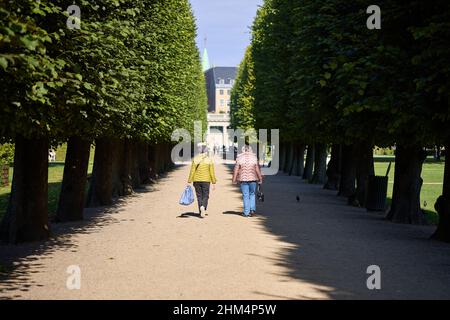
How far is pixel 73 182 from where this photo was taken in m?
19.1

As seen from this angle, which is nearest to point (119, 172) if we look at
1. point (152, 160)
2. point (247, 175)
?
point (247, 175)

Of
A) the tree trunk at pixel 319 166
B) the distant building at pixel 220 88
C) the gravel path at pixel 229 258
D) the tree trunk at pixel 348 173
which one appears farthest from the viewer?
the distant building at pixel 220 88

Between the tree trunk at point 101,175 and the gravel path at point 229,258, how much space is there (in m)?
2.46

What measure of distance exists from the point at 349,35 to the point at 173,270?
8.29 meters

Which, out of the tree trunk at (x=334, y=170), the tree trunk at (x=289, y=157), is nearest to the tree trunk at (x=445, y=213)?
the tree trunk at (x=334, y=170)

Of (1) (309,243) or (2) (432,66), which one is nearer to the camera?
(2) (432,66)

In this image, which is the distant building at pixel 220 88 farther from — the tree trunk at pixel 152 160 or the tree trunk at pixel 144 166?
the tree trunk at pixel 144 166

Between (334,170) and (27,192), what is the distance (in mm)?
22977

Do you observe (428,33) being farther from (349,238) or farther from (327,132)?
(327,132)

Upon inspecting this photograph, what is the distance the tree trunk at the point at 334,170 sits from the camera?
3456 centimetres

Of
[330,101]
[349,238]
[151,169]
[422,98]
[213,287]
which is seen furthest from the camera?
[151,169]

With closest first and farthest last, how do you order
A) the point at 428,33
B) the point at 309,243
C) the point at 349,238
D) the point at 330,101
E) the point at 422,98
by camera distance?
the point at 428,33
the point at 422,98
the point at 309,243
the point at 349,238
the point at 330,101

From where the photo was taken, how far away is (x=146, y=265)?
1184 centimetres

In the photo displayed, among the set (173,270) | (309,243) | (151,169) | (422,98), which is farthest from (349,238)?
(151,169)
